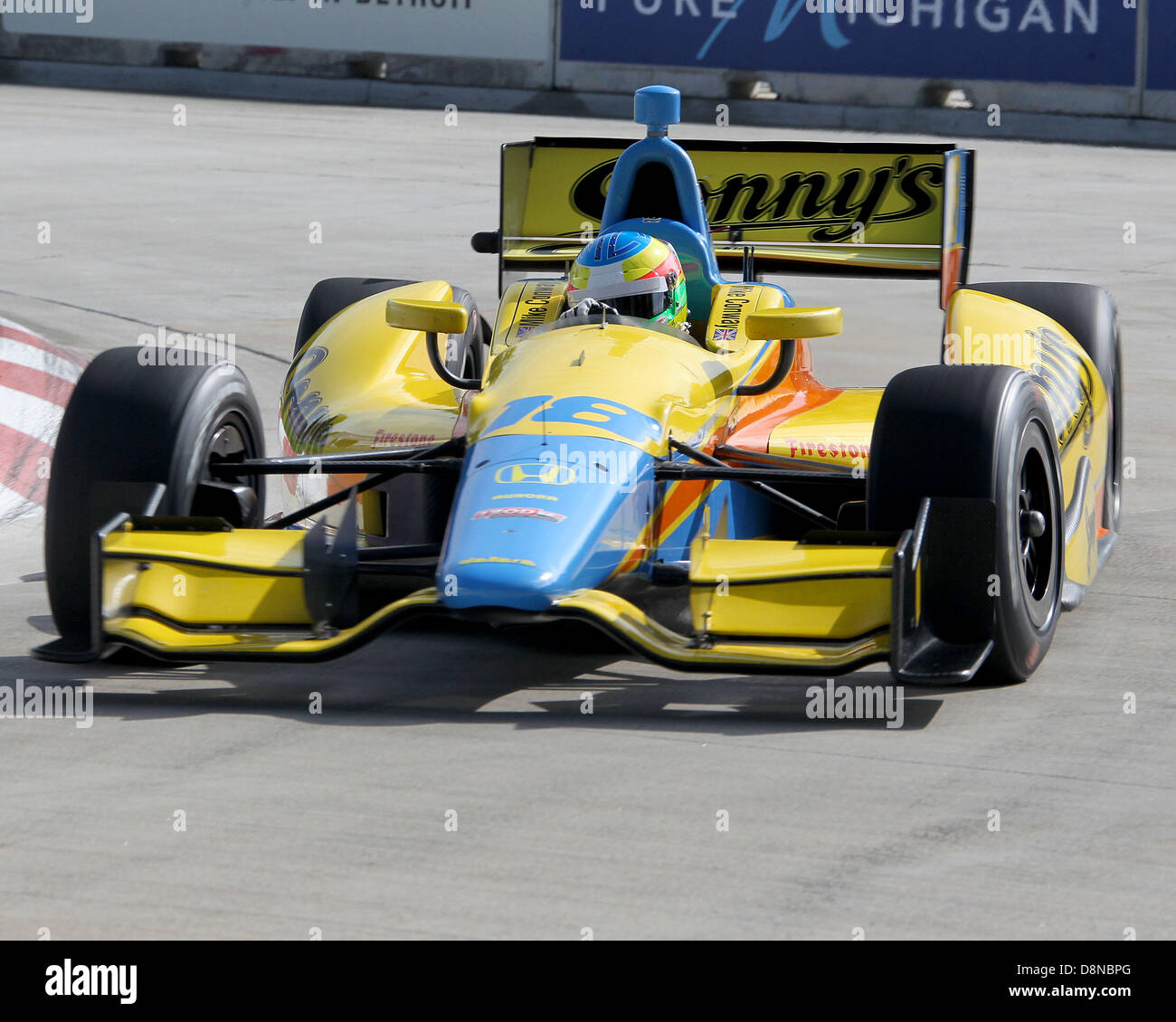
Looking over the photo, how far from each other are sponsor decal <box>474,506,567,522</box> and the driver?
133cm

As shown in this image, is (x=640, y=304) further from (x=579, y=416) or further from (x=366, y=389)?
(x=366, y=389)

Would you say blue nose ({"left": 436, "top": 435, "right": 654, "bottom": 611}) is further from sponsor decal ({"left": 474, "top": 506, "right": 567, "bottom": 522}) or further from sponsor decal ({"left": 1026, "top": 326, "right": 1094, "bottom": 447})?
sponsor decal ({"left": 1026, "top": 326, "right": 1094, "bottom": 447})

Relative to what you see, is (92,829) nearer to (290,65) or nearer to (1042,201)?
(1042,201)

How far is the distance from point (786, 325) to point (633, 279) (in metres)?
0.69

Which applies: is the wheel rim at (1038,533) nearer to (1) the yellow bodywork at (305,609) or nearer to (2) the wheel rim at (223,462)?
(1) the yellow bodywork at (305,609)

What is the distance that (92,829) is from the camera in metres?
5.00

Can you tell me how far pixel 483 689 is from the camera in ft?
20.6

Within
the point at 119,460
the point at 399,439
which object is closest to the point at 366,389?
the point at 399,439

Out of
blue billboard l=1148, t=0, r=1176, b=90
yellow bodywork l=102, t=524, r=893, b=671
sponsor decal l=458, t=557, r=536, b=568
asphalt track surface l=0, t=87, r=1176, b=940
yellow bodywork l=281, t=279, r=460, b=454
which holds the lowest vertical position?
asphalt track surface l=0, t=87, r=1176, b=940

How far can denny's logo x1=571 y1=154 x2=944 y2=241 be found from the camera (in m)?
8.40

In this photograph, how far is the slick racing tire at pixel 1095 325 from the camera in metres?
8.16

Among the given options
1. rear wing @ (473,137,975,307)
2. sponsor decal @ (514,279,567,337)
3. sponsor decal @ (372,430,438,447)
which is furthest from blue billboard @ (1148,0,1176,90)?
sponsor decal @ (372,430,438,447)

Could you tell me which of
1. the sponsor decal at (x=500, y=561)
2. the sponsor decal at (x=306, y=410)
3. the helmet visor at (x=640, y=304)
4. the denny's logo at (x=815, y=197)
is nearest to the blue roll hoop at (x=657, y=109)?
the denny's logo at (x=815, y=197)

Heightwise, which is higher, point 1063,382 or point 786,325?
point 786,325
